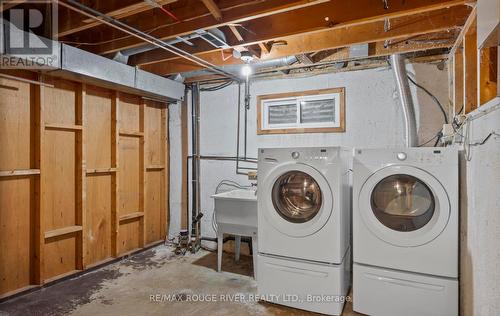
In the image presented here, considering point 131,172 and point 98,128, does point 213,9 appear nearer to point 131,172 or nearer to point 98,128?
point 98,128

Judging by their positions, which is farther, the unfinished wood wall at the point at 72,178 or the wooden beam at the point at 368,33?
the unfinished wood wall at the point at 72,178

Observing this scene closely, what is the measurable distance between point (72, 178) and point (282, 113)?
2.42m

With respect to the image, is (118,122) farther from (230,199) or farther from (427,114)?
(427,114)

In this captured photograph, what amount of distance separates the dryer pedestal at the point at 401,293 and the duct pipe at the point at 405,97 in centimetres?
121

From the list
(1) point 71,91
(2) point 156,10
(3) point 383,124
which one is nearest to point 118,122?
(1) point 71,91

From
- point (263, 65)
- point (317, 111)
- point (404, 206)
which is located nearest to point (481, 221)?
point (404, 206)

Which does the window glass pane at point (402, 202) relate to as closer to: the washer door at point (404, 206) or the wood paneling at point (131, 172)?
the washer door at point (404, 206)

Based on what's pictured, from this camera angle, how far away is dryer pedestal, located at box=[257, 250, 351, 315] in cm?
236

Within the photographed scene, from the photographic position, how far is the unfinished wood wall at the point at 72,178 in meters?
2.61

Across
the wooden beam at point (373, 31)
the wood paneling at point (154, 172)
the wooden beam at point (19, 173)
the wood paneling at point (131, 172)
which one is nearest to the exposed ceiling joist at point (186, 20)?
the wooden beam at point (373, 31)

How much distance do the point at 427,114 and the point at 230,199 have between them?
7.07ft

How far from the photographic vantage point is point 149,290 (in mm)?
2771

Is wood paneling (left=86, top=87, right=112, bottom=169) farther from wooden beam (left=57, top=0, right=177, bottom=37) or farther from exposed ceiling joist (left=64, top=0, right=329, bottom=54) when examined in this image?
wooden beam (left=57, top=0, right=177, bottom=37)

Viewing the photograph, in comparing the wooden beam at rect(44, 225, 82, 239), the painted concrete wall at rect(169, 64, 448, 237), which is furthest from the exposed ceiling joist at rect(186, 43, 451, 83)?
the wooden beam at rect(44, 225, 82, 239)
